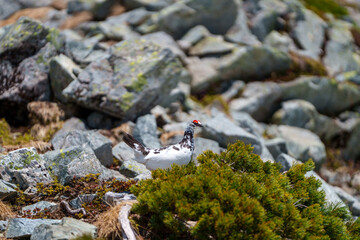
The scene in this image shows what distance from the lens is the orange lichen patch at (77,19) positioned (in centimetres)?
1873

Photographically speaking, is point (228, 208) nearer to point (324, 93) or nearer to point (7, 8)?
point (324, 93)

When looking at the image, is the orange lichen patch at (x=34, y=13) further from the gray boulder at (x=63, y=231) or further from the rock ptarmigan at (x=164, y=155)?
the gray boulder at (x=63, y=231)

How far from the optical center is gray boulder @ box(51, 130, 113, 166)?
944 centimetres

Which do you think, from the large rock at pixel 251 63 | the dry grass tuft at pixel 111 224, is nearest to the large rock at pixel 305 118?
the large rock at pixel 251 63

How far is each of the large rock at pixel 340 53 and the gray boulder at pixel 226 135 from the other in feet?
42.1

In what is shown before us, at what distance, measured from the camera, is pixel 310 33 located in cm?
2453

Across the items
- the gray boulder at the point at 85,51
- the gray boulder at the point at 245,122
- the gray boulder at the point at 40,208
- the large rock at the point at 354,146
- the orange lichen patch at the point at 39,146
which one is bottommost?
the large rock at the point at 354,146

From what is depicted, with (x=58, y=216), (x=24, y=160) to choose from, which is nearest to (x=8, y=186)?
(x=24, y=160)

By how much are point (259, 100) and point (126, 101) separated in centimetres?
824

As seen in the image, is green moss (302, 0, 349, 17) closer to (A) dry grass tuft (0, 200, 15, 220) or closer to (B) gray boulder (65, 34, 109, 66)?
(B) gray boulder (65, 34, 109, 66)

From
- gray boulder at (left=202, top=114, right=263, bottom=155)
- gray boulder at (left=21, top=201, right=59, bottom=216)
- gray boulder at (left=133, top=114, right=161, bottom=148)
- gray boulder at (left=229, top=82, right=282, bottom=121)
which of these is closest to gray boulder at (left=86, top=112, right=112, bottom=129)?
gray boulder at (left=133, top=114, right=161, bottom=148)

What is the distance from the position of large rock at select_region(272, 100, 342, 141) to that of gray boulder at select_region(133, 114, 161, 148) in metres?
8.66

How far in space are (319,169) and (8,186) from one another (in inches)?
531

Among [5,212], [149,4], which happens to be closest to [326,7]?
[149,4]
